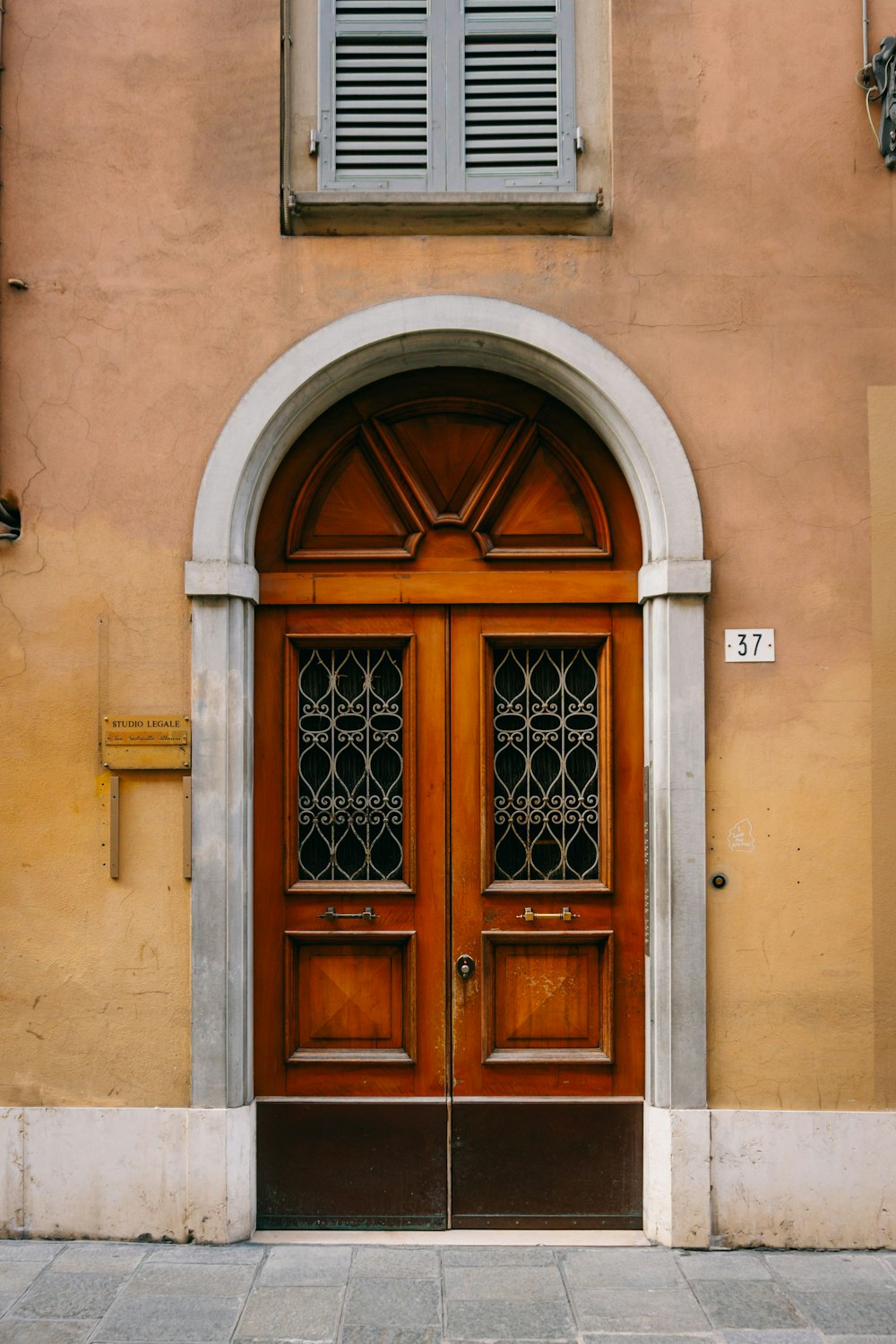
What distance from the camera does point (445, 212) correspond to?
15.1 feet

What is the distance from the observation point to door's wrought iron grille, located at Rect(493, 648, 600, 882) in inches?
187

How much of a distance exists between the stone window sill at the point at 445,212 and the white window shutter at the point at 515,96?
0.17 m

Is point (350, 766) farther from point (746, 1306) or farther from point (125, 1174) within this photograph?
point (746, 1306)

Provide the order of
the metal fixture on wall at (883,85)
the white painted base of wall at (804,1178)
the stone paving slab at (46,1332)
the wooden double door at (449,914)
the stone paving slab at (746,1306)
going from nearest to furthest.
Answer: the stone paving slab at (46,1332) < the stone paving slab at (746,1306) < the white painted base of wall at (804,1178) < the metal fixture on wall at (883,85) < the wooden double door at (449,914)

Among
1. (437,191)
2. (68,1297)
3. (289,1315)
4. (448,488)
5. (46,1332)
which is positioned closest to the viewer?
(46,1332)

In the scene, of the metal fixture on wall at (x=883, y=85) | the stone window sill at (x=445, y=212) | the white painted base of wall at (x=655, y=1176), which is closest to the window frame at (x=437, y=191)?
the stone window sill at (x=445, y=212)

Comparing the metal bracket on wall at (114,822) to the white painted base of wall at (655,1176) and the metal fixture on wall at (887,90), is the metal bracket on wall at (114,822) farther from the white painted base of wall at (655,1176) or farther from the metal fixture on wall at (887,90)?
the metal fixture on wall at (887,90)

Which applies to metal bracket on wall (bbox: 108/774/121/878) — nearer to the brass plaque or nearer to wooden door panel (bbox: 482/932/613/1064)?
the brass plaque

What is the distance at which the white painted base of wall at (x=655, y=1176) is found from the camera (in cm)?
440

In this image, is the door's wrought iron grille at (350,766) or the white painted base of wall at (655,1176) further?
the door's wrought iron grille at (350,766)

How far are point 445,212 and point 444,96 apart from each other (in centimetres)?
60

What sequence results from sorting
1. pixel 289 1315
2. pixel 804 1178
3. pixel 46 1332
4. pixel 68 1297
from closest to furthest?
pixel 46 1332
pixel 289 1315
pixel 68 1297
pixel 804 1178

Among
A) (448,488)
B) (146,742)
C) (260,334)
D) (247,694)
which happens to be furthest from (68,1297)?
(260,334)

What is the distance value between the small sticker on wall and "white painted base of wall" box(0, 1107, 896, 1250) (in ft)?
3.70
